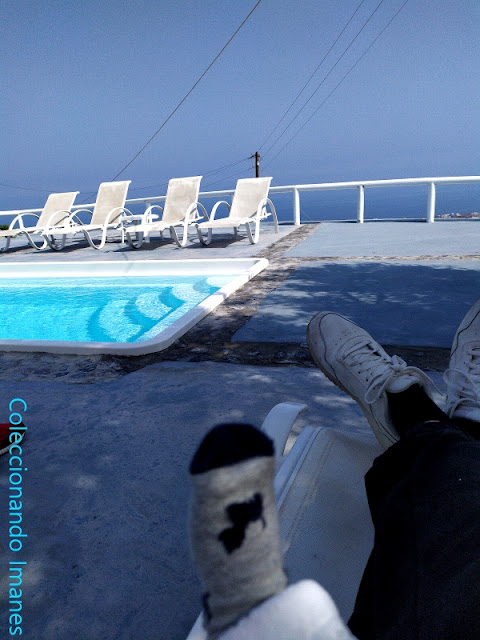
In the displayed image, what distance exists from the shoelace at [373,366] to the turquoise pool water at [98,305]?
9.64ft

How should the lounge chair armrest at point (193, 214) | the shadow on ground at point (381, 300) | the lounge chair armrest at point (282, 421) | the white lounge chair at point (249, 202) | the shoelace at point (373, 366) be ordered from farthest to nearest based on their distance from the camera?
1. the white lounge chair at point (249, 202)
2. the lounge chair armrest at point (193, 214)
3. the shadow on ground at point (381, 300)
4. the shoelace at point (373, 366)
5. the lounge chair armrest at point (282, 421)

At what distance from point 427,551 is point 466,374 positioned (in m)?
0.68

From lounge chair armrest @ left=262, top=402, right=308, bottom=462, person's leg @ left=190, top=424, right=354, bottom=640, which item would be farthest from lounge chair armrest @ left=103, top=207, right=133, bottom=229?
person's leg @ left=190, top=424, right=354, bottom=640

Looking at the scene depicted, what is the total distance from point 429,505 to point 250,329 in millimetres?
2235

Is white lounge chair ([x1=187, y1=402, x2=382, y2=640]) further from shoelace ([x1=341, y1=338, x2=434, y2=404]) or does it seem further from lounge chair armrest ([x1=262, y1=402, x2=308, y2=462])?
shoelace ([x1=341, y1=338, x2=434, y2=404])

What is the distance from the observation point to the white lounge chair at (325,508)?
2.35 ft

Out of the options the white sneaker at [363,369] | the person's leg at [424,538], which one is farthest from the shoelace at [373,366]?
the person's leg at [424,538]

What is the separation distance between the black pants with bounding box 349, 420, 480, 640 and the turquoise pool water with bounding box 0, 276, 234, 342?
351cm

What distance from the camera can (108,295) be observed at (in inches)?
208

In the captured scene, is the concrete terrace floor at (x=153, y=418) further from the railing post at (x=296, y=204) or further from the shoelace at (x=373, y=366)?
the railing post at (x=296, y=204)

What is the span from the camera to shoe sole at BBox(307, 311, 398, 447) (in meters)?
1.03

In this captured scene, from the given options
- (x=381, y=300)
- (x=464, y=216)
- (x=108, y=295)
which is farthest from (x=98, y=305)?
(x=464, y=216)

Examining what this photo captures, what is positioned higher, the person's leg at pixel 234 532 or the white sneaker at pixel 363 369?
the person's leg at pixel 234 532

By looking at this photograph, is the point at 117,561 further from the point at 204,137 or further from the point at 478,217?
the point at 204,137
